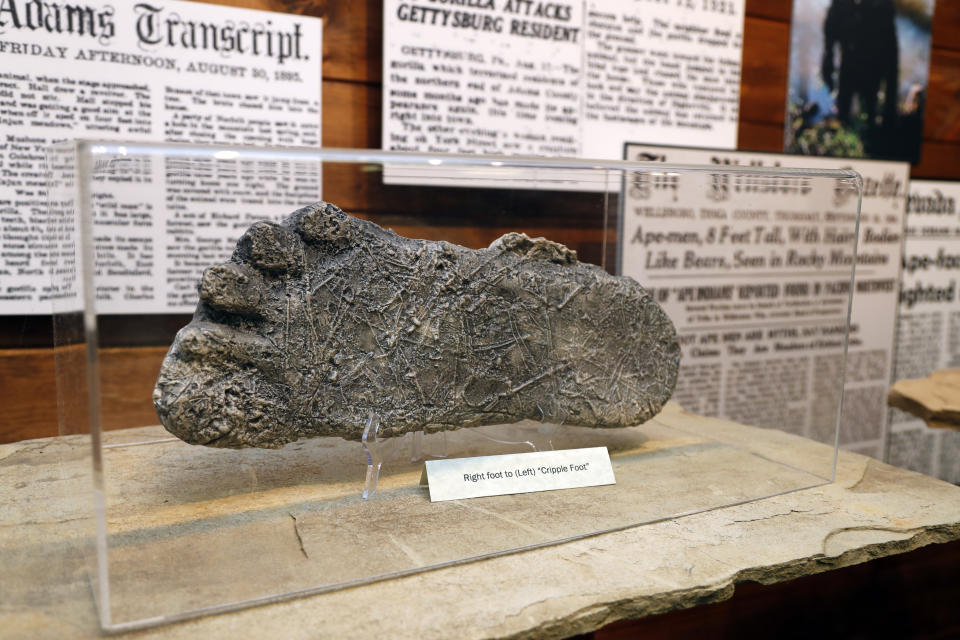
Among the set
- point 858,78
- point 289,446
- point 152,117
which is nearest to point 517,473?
point 289,446

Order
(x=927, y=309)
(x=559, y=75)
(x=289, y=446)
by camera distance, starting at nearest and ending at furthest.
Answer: (x=289, y=446), (x=559, y=75), (x=927, y=309)

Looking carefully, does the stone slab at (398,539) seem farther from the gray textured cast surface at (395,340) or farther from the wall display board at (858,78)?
the wall display board at (858,78)

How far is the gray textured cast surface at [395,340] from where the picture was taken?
4.84 ft

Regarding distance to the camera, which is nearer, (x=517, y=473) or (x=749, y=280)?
(x=517, y=473)

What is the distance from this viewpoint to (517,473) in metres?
1.71

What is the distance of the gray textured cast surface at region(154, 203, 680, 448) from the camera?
4.84 ft

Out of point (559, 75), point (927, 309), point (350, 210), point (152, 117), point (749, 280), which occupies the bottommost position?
point (927, 309)

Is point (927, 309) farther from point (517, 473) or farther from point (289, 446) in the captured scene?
point (289, 446)

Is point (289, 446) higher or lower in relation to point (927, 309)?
lower

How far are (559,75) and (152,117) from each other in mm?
1149

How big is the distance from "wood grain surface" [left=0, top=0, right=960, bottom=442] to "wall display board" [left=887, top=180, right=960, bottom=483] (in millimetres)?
984

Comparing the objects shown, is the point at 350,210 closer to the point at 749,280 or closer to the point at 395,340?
the point at 395,340

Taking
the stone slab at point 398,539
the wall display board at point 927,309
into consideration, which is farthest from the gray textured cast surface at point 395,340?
the wall display board at point 927,309

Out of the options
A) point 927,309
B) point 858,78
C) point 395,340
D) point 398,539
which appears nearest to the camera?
point 398,539
